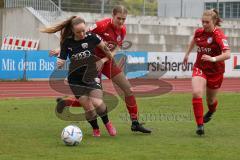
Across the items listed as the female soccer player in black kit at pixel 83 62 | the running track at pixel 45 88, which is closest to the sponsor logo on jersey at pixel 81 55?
the female soccer player in black kit at pixel 83 62

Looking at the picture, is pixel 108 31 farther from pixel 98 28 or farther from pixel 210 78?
pixel 210 78

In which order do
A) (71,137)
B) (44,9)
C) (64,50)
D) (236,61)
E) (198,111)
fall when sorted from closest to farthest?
(71,137)
(64,50)
(198,111)
(236,61)
(44,9)

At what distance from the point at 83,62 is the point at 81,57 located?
13cm

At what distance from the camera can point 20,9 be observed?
3259 cm

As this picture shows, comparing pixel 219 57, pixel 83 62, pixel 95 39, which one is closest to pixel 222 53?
pixel 219 57

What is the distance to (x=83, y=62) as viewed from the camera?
951cm

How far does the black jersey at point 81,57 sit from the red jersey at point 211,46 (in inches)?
73.6

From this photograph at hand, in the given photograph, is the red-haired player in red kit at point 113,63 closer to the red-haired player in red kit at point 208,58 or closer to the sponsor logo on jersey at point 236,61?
the red-haired player in red kit at point 208,58

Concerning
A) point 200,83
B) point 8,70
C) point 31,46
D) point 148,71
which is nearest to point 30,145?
point 200,83

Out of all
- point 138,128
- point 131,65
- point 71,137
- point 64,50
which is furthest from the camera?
point 131,65

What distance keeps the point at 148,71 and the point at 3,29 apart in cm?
927

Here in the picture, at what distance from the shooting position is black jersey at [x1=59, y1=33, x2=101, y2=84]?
933 cm

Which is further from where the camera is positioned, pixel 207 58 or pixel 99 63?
pixel 99 63

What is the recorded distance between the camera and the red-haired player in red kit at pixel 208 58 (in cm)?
990
